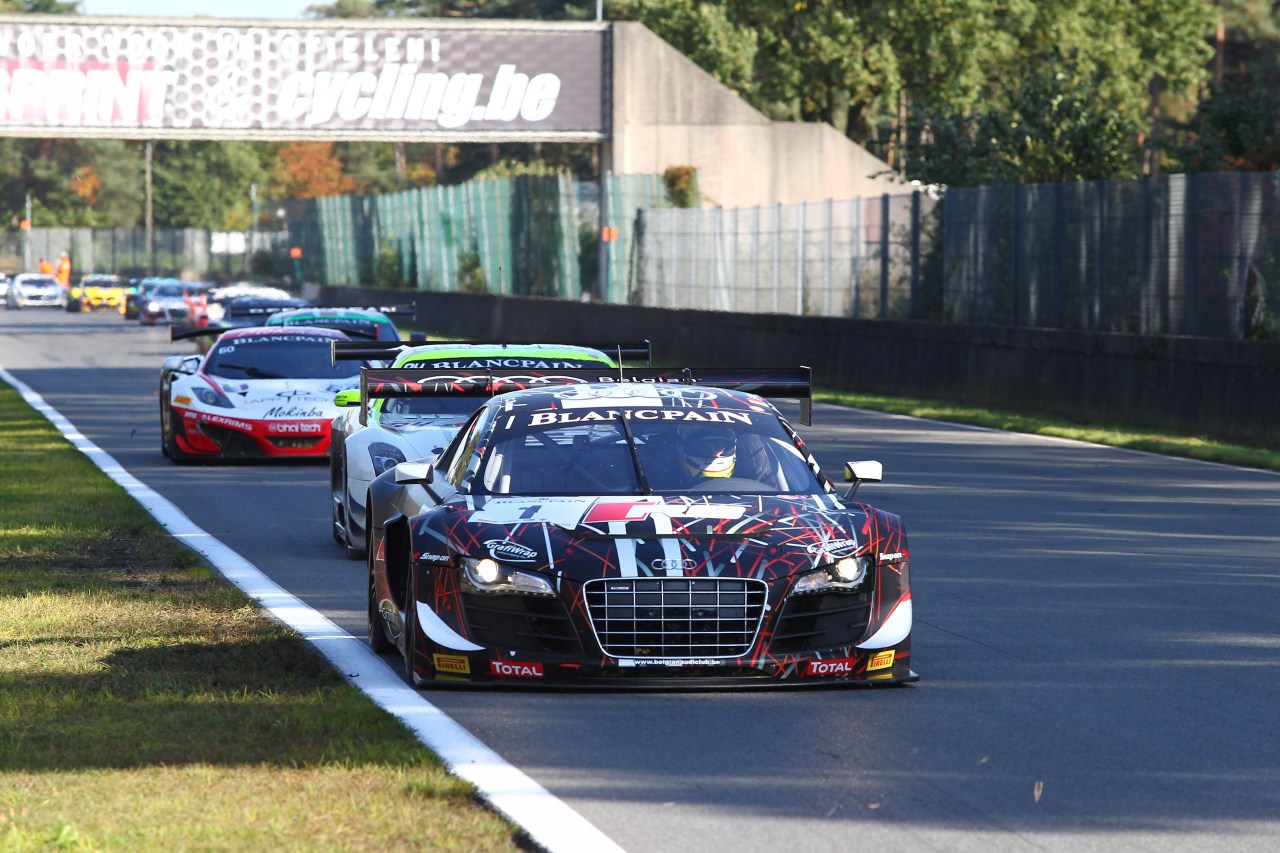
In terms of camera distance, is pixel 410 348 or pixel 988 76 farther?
pixel 988 76

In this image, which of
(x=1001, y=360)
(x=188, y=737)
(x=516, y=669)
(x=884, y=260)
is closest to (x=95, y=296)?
(x=884, y=260)

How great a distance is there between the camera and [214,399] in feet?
64.6

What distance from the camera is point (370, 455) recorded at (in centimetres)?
1288

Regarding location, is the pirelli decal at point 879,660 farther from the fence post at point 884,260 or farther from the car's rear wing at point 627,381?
the fence post at point 884,260

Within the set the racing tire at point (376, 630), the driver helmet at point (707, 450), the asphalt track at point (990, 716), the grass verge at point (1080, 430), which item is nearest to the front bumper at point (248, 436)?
the asphalt track at point (990, 716)

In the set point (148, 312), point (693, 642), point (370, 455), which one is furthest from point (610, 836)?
point (148, 312)

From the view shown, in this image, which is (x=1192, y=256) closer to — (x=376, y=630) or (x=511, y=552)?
(x=376, y=630)

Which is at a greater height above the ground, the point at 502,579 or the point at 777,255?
the point at 777,255

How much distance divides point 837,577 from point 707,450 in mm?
1114

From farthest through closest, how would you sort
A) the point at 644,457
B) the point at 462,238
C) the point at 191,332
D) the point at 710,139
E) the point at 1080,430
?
the point at 462,238
the point at 710,139
the point at 1080,430
the point at 191,332
the point at 644,457

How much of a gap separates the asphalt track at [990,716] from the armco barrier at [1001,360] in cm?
408

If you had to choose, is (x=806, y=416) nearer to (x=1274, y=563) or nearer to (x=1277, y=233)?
(x=1274, y=563)

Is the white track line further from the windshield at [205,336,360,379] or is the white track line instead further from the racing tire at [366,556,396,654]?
the windshield at [205,336,360,379]

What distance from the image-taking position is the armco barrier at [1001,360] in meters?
22.4
